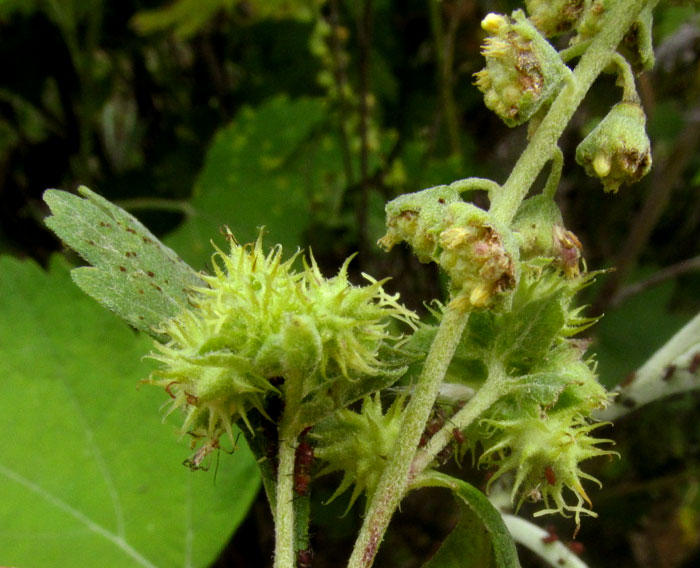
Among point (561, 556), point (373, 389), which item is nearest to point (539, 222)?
point (373, 389)

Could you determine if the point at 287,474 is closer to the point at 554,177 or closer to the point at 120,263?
the point at 120,263

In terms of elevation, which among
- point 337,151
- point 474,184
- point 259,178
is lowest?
point 474,184

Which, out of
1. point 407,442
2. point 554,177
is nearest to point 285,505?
point 407,442

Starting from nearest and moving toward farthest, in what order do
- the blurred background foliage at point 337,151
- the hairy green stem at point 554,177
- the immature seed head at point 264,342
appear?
the immature seed head at point 264,342
the hairy green stem at point 554,177
the blurred background foliage at point 337,151

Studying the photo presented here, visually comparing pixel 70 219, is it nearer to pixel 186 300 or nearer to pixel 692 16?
pixel 186 300

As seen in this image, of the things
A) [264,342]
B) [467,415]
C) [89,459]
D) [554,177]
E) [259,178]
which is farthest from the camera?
[259,178]

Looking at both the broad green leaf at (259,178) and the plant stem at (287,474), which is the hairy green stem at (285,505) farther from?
the broad green leaf at (259,178)

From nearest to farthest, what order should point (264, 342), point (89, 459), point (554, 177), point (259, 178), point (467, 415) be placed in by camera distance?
point (264, 342), point (467, 415), point (554, 177), point (89, 459), point (259, 178)

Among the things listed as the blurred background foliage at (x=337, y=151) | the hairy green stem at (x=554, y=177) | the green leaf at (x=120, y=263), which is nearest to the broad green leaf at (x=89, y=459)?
the green leaf at (x=120, y=263)
